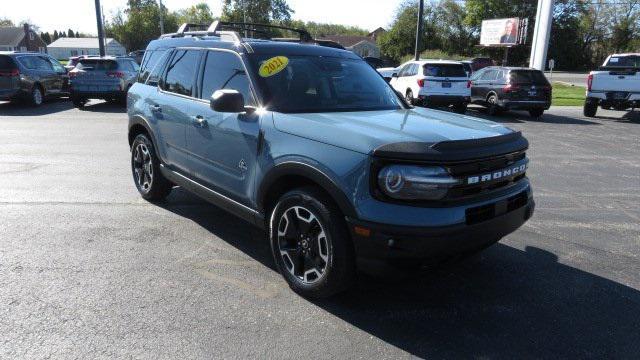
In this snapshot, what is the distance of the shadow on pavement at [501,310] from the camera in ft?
10.0

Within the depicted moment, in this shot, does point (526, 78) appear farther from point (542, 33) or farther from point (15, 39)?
point (15, 39)

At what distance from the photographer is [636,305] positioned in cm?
362

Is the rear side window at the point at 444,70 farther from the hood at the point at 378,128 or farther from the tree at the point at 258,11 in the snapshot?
the tree at the point at 258,11

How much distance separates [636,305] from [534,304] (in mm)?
753

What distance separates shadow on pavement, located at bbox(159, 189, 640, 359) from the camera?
306 cm

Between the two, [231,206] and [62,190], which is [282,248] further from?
[62,190]

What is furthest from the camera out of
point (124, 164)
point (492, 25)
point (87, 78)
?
point (492, 25)

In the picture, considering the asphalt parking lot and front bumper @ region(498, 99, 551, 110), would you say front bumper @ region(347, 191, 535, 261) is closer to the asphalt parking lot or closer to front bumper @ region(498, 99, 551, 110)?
the asphalt parking lot

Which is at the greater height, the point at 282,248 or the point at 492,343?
the point at 282,248

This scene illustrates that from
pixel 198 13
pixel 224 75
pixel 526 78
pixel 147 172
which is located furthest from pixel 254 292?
pixel 198 13

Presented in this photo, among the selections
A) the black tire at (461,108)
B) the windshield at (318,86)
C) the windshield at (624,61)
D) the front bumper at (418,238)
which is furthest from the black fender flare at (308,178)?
the windshield at (624,61)

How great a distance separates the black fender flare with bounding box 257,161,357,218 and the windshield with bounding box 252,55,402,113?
0.56 metres

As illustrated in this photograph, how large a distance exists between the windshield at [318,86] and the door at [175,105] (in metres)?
0.99

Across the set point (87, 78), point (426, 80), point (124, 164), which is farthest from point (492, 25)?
point (124, 164)
